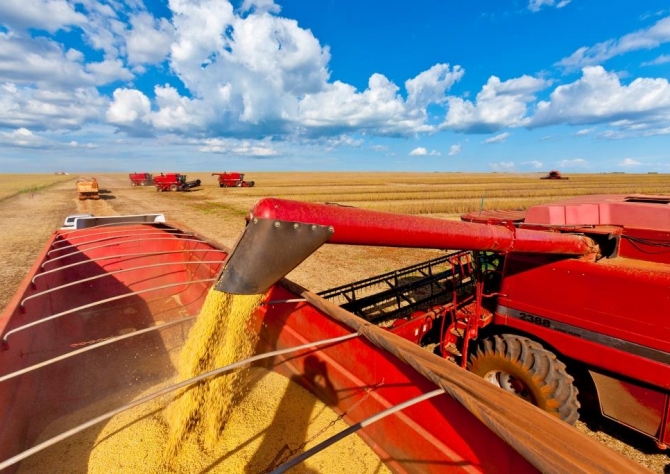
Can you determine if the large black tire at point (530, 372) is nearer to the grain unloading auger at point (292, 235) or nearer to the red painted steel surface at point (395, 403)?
the red painted steel surface at point (395, 403)

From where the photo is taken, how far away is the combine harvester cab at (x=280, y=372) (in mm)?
1559

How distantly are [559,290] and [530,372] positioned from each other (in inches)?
29.4

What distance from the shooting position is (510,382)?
3264 millimetres

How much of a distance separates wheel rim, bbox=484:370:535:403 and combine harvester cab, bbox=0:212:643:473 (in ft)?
4.45

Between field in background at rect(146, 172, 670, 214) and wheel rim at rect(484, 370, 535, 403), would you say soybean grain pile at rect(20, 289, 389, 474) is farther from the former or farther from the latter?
field in background at rect(146, 172, 670, 214)

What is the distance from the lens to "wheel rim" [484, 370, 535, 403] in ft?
10.2

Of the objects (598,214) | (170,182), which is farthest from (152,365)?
(170,182)

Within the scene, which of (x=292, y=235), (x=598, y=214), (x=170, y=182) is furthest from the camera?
(x=170, y=182)

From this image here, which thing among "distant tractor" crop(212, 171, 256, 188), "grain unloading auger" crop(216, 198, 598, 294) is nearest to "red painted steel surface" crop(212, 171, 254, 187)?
"distant tractor" crop(212, 171, 256, 188)

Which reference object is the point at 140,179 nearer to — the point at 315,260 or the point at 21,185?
the point at 21,185

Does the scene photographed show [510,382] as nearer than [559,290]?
No

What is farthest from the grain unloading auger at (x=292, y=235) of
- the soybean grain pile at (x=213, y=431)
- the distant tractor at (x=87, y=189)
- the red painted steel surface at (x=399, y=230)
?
the distant tractor at (x=87, y=189)

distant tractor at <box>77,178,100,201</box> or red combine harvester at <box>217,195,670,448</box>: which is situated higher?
distant tractor at <box>77,178,100,201</box>

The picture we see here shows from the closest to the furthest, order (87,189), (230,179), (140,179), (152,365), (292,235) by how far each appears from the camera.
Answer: (292,235) → (152,365) → (87,189) → (230,179) → (140,179)
